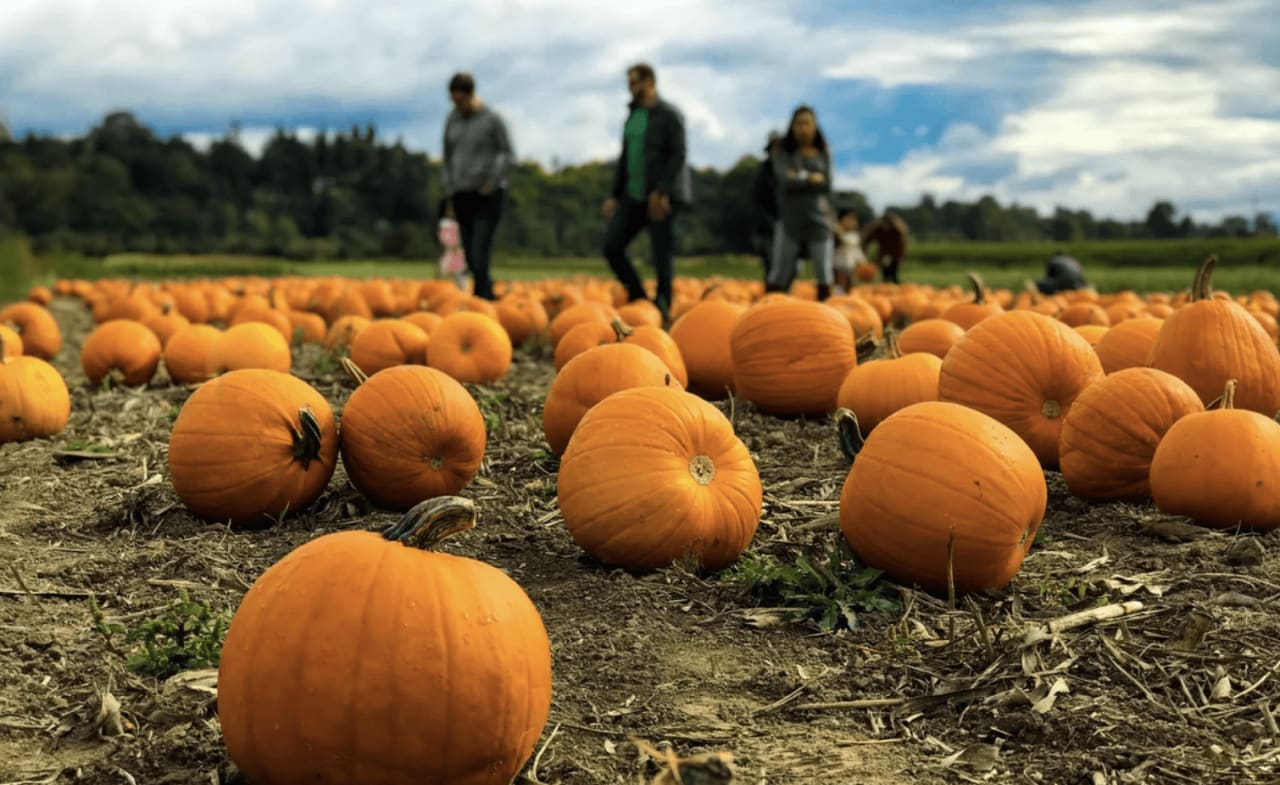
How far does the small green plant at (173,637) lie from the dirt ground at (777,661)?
2.9 inches

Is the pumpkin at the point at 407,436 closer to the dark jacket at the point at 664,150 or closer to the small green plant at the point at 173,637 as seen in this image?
the small green plant at the point at 173,637

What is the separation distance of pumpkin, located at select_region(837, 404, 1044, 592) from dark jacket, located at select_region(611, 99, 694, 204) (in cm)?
778

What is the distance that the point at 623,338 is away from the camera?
6594mm

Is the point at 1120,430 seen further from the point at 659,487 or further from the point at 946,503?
the point at 659,487

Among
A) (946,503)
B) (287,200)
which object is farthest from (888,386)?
(287,200)

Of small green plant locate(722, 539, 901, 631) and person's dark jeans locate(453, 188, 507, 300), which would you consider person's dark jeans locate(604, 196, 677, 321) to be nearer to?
person's dark jeans locate(453, 188, 507, 300)

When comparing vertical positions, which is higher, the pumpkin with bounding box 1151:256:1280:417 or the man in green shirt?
the man in green shirt

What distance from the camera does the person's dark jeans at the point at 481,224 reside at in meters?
12.9

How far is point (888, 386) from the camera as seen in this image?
5914 millimetres

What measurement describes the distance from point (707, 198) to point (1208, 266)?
2090 inches

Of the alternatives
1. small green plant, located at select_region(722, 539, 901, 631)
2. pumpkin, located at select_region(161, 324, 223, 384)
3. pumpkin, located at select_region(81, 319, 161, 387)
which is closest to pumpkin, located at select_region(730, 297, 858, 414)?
small green plant, located at select_region(722, 539, 901, 631)

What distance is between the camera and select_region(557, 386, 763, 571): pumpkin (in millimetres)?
3977

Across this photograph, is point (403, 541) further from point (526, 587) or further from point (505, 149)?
point (505, 149)

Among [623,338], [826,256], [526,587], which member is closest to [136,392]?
[623,338]
